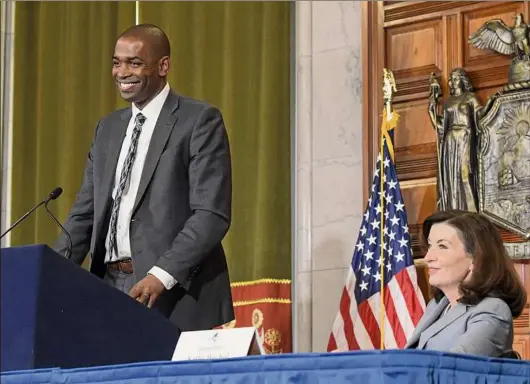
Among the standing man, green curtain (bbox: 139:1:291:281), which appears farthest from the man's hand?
green curtain (bbox: 139:1:291:281)

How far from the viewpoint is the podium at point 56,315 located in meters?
2.97

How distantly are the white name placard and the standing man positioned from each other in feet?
2.64

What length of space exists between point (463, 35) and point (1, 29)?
341 centimetres

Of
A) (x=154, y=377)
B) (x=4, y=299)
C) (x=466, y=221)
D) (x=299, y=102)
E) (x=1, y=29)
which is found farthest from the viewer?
(x=1, y=29)

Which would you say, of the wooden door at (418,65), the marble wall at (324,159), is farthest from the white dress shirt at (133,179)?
the marble wall at (324,159)

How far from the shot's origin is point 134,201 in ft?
12.9

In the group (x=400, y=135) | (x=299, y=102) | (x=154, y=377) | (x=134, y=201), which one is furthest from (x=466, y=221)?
(x=299, y=102)

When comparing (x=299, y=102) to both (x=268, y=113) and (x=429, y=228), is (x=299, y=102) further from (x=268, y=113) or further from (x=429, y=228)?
(x=429, y=228)

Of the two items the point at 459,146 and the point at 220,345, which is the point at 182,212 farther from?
the point at 459,146

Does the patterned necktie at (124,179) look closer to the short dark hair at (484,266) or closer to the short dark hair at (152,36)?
the short dark hair at (152,36)

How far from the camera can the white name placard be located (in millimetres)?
2793

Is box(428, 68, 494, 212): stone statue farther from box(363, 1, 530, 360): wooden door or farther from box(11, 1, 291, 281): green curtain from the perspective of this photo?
box(11, 1, 291, 281): green curtain

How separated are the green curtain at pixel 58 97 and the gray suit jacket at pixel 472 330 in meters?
4.82

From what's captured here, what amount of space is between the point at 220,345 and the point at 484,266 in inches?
42.7
